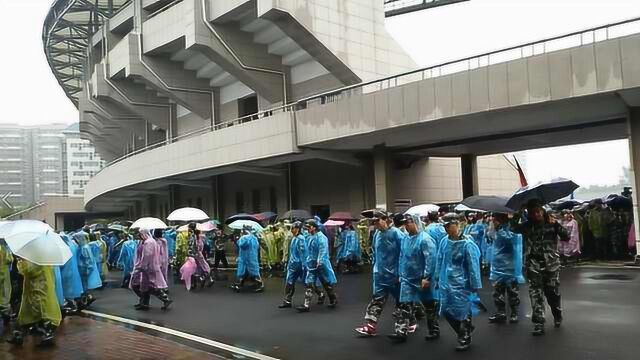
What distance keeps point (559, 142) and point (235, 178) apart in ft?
55.9

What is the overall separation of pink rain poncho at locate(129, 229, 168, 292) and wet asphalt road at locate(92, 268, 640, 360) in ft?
1.76

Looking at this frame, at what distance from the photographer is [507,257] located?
358 inches

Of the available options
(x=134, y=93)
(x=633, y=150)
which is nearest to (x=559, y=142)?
(x=633, y=150)

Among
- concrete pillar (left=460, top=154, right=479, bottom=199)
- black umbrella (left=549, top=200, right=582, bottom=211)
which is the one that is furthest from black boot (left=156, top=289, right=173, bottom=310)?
concrete pillar (left=460, top=154, right=479, bottom=199)

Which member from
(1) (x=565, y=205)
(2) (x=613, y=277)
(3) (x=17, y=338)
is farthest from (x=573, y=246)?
(3) (x=17, y=338)

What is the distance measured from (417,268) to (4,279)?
678 centimetres

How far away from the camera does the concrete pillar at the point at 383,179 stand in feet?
76.5

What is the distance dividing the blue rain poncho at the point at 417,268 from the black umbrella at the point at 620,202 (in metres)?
12.2

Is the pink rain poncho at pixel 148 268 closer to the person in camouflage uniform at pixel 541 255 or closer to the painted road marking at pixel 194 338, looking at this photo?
the painted road marking at pixel 194 338

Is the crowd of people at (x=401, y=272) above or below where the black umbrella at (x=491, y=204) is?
below

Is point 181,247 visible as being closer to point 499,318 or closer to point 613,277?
point 499,318

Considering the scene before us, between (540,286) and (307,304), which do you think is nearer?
(540,286)

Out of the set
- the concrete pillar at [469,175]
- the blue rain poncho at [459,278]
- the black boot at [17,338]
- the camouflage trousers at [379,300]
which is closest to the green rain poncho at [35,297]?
the black boot at [17,338]

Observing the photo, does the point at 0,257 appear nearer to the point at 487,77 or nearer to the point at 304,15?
the point at 487,77
